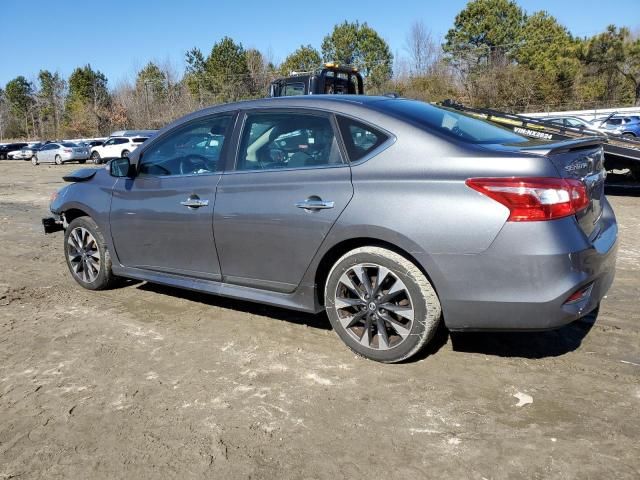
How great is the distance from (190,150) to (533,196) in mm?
2705

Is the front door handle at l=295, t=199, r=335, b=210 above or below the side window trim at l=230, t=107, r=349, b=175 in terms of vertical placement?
below

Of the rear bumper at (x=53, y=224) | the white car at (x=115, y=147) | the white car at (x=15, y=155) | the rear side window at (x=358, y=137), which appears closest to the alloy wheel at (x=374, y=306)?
the rear side window at (x=358, y=137)

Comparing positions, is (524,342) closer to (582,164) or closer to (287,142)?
(582,164)

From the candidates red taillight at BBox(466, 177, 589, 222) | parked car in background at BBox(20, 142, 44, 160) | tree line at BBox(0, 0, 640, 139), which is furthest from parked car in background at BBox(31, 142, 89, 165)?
red taillight at BBox(466, 177, 589, 222)

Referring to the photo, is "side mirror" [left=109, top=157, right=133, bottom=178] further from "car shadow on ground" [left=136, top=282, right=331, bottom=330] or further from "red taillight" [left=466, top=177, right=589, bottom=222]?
"red taillight" [left=466, top=177, right=589, bottom=222]

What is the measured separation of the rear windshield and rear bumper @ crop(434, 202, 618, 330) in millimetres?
766

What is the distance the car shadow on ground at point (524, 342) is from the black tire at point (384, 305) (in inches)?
22.1

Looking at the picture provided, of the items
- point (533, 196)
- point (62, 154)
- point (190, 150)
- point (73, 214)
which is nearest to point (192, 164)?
point (190, 150)

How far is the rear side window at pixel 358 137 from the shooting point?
11.5 ft

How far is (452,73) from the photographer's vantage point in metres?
52.2

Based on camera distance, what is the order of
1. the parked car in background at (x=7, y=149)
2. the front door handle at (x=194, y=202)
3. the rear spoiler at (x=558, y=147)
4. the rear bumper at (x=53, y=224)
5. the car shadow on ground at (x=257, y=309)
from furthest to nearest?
the parked car in background at (x=7, y=149) → the rear bumper at (x=53, y=224) → the car shadow on ground at (x=257, y=309) → the front door handle at (x=194, y=202) → the rear spoiler at (x=558, y=147)

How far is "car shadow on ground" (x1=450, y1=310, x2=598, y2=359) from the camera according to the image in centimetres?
369

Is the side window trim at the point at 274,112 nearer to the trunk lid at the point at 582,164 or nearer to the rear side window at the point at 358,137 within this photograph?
the rear side window at the point at 358,137

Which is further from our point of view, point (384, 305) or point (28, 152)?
point (28, 152)
